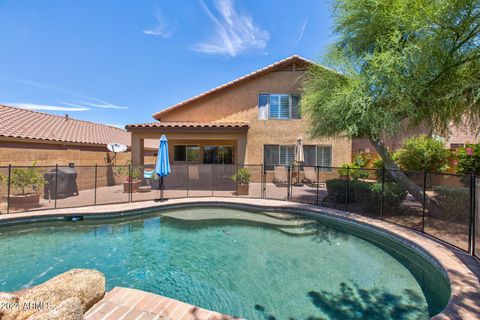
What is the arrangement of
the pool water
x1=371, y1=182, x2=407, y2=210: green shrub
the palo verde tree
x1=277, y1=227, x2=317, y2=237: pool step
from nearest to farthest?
the pool water → the palo verde tree → x1=277, y1=227, x2=317, y2=237: pool step → x1=371, y1=182, x2=407, y2=210: green shrub

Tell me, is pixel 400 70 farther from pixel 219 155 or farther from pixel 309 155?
pixel 219 155

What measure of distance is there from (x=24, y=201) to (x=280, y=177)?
43.8 feet

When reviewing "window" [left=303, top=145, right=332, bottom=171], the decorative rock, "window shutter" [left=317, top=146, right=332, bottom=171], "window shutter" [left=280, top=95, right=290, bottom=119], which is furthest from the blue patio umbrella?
"window shutter" [left=317, top=146, right=332, bottom=171]

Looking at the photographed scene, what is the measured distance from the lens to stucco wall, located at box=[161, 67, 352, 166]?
618 inches

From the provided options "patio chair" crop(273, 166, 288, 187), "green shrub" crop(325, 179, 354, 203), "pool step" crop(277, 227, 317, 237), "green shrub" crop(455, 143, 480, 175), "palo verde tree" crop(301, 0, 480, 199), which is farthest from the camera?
"patio chair" crop(273, 166, 288, 187)

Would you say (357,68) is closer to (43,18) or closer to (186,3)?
(186,3)

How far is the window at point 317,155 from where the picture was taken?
16047 millimetres

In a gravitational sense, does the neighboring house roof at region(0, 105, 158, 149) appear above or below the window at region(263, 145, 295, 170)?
above

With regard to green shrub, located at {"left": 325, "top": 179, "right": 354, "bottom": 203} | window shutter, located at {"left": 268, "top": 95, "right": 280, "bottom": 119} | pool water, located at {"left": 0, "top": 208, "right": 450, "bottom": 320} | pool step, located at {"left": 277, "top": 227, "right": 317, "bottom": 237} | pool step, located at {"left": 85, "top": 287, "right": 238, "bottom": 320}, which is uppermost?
window shutter, located at {"left": 268, "top": 95, "right": 280, "bottom": 119}

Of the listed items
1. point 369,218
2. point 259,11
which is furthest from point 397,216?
point 259,11

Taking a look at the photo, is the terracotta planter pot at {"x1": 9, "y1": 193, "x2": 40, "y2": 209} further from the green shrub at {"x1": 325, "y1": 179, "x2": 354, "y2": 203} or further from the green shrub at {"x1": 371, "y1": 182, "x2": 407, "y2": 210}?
the green shrub at {"x1": 371, "y1": 182, "x2": 407, "y2": 210}

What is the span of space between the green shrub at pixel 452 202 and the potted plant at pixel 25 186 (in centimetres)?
1549

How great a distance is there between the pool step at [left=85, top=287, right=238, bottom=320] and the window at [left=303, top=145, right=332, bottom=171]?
1408 cm

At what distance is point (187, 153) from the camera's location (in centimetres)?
1888
